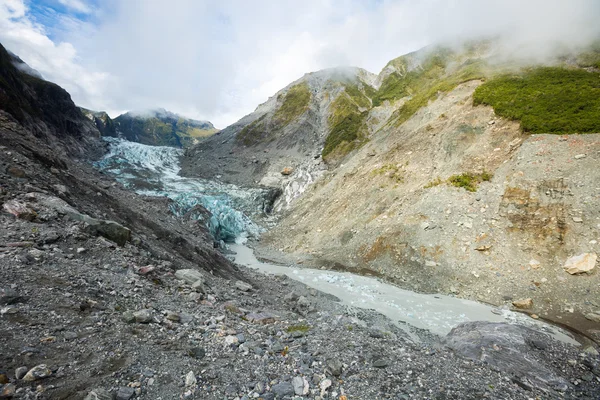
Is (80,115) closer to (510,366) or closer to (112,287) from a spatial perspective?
(112,287)

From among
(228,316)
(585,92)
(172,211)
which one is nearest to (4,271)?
(228,316)

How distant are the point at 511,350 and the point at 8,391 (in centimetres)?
Answer: 1508

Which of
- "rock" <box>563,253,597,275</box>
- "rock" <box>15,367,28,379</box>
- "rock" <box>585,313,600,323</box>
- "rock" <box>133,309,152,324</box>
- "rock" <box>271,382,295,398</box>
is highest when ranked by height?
"rock" <box>15,367,28,379</box>

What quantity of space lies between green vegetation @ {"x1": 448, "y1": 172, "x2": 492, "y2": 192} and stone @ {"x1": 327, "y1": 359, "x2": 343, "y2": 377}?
985 inches

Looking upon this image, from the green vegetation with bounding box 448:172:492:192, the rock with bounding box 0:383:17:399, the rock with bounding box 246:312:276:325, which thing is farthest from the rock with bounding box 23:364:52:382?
the green vegetation with bounding box 448:172:492:192

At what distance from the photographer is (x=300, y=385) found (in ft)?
21.4

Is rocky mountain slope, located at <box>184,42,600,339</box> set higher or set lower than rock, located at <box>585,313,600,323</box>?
higher

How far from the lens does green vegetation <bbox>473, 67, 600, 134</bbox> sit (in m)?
26.0

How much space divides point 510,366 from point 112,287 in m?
13.8

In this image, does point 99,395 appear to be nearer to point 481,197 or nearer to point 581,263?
point 581,263

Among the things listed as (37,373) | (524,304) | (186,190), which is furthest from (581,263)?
(186,190)

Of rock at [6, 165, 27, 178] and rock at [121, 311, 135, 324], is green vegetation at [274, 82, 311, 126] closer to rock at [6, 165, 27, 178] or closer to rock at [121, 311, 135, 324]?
rock at [6, 165, 27, 178]

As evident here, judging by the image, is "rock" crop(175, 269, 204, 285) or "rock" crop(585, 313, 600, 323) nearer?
"rock" crop(175, 269, 204, 285)

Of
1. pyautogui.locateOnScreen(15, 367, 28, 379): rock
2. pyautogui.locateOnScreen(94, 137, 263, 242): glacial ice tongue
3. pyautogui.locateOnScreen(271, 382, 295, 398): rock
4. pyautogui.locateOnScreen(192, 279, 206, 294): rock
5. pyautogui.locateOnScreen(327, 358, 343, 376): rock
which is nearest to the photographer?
pyautogui.locateOnScreen(15, 367, 28, 379): rock
